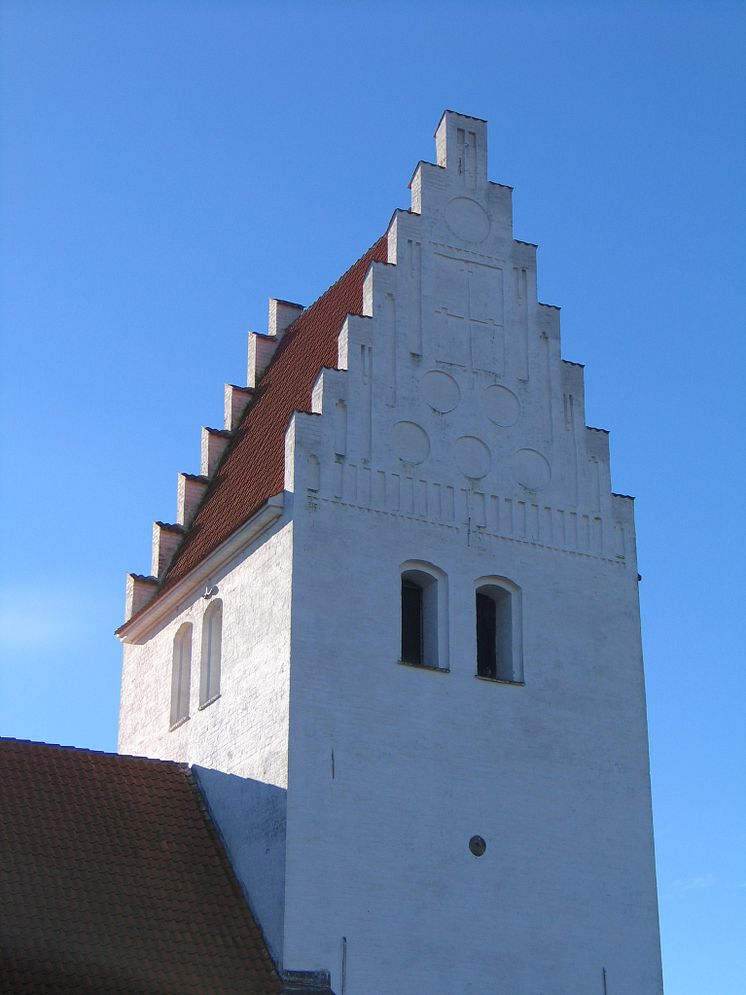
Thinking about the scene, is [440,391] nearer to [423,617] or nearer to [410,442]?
[410,442]

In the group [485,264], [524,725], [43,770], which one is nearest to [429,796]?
[524,725]

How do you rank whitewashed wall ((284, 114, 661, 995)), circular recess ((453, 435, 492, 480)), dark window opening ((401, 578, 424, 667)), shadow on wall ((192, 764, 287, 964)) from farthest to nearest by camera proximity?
1. circular recess ((453, 435, 492, 480))
2. dark window opening ((401, 578, 424, 667))
3. whitewashed wall ((284, 114, 661, 995))
4. shadow on wall ((192, 764, 287, 964))

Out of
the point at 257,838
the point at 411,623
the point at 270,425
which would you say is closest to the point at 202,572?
the point at 270,425

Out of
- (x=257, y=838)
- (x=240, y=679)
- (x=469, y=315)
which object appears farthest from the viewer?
(x=469, y=315)

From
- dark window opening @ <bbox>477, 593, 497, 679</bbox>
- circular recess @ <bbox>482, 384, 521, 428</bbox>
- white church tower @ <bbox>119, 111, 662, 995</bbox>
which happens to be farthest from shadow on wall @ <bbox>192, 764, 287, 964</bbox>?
circular recess @ <bbox>482, 384, 521, 428</bbox>

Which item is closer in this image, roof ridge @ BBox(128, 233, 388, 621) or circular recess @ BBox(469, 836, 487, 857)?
circular recess @ BBox(469, 836, 487, 857)

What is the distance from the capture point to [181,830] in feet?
85.4

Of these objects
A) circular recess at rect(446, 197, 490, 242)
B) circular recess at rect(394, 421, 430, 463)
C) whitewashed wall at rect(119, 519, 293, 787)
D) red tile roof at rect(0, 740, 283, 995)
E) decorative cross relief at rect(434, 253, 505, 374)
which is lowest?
red tile roof at rect(0, 740, 283, 995)

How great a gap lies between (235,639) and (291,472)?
9.39 ft

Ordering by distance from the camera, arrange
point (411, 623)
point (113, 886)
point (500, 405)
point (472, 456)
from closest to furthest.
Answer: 1. point (113, 886)
2. point (411, 623)
3. point (472, 456)
4. point (500, 405)

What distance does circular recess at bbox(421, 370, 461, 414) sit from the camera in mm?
27641

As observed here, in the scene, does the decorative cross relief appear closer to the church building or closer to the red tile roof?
the church building

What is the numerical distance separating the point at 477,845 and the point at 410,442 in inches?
248

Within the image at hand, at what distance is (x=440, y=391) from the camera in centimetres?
2780
